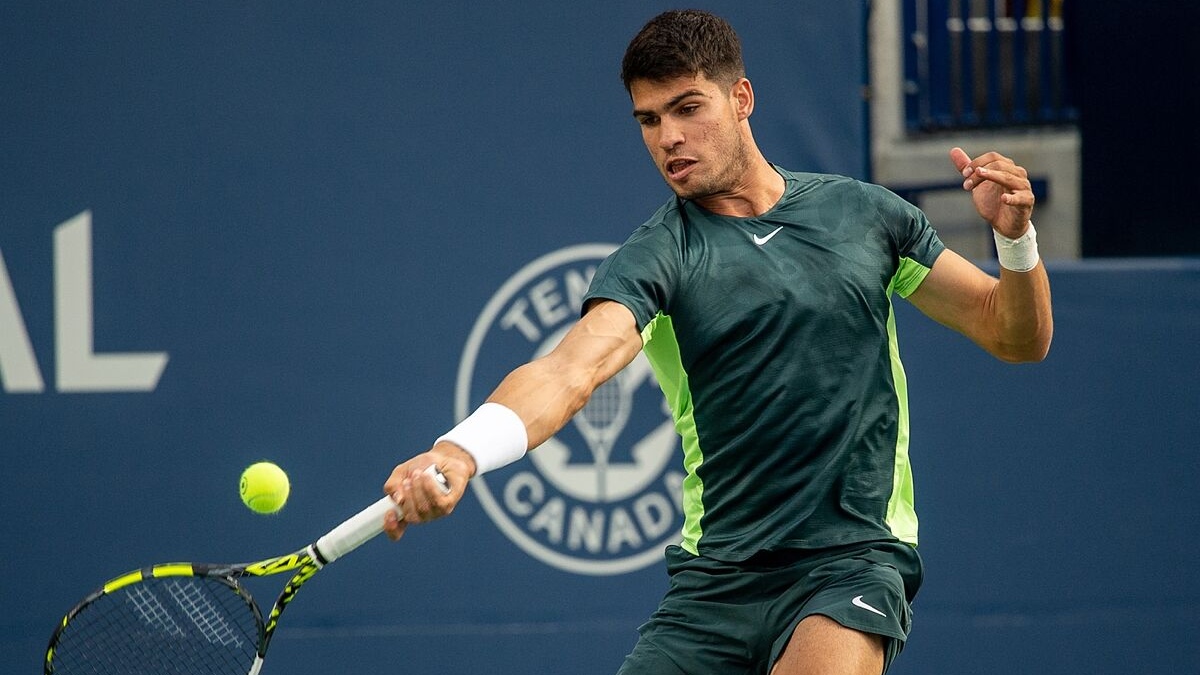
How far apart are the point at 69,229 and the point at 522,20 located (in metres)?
1.60

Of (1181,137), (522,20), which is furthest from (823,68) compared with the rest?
(1181,137)

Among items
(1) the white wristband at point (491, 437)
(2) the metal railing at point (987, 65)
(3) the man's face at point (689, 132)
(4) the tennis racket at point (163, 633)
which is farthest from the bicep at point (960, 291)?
(2) the metal railing at point (987, 65)

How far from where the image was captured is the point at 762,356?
3.50 metres

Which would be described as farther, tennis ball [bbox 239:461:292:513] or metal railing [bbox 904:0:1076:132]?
metal railing [bbox 904:0:1076:132]

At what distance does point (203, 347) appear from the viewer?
521cm

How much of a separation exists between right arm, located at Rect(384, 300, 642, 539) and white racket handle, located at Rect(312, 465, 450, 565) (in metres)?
0.02

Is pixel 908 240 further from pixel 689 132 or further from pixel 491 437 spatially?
pixel 491 437

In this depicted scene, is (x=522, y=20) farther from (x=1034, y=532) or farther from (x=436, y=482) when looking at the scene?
(x=436, y=482)

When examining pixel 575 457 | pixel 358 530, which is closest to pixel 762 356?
pixel 358 530

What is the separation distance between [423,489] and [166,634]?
6.91ft

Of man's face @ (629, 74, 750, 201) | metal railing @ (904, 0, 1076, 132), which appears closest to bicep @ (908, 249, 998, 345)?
man's face @ (629, 74, 750, 201)

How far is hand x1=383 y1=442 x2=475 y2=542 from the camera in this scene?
2.79 metres

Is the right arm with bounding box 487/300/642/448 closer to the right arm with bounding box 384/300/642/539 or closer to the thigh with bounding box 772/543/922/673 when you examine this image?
the right arm with bounding box 384/300/642/539

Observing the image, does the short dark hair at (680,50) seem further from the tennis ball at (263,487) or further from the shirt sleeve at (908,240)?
the tennis ball at (263,487)
